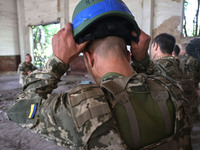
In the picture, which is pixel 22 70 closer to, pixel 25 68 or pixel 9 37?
pixel 25 68

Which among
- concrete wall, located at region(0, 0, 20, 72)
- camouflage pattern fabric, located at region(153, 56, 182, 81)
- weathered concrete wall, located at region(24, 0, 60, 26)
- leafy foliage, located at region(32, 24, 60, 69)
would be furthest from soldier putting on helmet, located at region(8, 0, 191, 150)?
concrete wall, located at region(0, 0, 20, 72)

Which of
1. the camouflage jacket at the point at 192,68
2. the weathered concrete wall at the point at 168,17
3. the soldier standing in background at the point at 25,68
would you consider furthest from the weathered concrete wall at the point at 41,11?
the camouflage jacket at the point at 192,68

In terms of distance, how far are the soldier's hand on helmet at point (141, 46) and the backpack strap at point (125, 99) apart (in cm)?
42

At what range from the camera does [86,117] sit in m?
0.58

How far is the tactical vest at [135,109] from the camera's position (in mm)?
596

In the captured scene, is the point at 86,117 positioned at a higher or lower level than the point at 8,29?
lower

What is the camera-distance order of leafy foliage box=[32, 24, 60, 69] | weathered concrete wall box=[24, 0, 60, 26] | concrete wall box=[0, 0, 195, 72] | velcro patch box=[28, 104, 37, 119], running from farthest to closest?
leafy foliage box=[32, 24, 60, 69], weathered concrete wall box=[24, 0, 60, 26], concrete wall box=[0, 0, 195, 72], velcro patch box=[28, 104, 37, 119]

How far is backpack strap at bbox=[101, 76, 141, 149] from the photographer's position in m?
0.61

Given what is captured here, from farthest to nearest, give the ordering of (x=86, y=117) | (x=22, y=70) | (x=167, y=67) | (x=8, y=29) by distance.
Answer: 1. (x=8, y=29)
2. (x=22, y=70)
3. (x=167, y=67)
4. (x=86, y=117)

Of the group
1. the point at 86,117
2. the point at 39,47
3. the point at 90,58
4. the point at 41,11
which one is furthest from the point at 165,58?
the point at 39,47

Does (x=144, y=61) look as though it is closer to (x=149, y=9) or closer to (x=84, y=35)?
(x=84, y=35)

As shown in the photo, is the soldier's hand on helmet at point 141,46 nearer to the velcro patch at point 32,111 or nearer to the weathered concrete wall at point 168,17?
the velcro patch at point 32,111

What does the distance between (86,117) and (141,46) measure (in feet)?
2.16

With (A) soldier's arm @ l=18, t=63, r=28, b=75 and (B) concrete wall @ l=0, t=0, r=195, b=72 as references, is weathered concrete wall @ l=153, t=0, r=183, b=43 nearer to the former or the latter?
(B) concrete wall @ l=0, t=0, r=195, b=72
